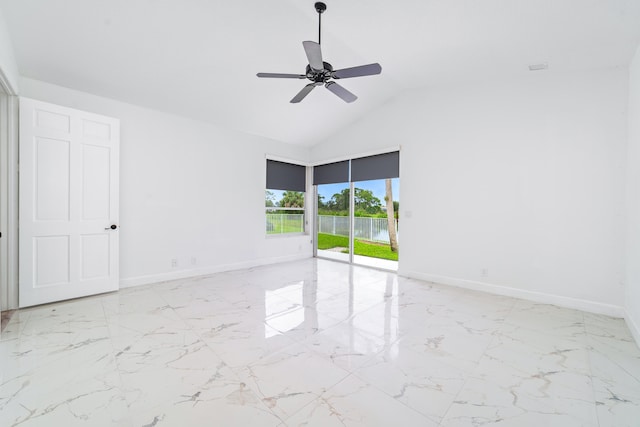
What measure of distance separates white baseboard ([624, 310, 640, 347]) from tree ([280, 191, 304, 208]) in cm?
533

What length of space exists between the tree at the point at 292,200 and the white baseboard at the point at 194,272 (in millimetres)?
1197

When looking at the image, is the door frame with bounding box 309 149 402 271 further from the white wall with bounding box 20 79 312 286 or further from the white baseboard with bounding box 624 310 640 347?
the white baseboard with bounding box 624 310 640 347

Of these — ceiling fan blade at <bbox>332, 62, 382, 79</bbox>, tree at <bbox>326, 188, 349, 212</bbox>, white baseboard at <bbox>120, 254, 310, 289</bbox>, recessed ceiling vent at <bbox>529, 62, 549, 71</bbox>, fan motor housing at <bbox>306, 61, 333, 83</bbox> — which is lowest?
white baseboard at <bbox>120, 254, 310, 289</bbox>

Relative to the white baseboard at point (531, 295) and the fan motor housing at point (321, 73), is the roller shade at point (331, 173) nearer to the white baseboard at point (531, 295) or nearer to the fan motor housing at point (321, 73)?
the white baseboard at point (531, 295)

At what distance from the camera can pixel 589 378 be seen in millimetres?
1868

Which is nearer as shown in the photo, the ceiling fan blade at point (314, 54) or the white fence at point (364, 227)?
the ceiling fan blade at point (314, 54)

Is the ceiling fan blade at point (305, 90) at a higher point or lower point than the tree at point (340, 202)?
higher

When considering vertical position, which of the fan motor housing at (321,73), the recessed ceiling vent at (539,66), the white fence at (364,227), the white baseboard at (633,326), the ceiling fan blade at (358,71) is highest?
the recessed ceiling vent at (539,66)

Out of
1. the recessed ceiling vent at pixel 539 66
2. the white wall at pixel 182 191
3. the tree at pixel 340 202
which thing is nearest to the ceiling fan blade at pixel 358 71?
the recessed ceiling vent at pixel 539 66

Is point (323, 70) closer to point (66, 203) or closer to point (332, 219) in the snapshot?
point (66, 203)

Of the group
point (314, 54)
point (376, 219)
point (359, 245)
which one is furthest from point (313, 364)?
point (376, 219)

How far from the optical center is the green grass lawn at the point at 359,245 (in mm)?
6559

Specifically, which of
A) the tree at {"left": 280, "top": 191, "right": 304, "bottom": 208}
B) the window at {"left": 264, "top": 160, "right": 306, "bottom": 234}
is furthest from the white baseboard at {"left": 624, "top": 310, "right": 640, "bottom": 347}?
the tree at {"left": 280, "top": 191, "right": 304, "bottom": 208}

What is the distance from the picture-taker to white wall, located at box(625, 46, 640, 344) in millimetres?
2484
